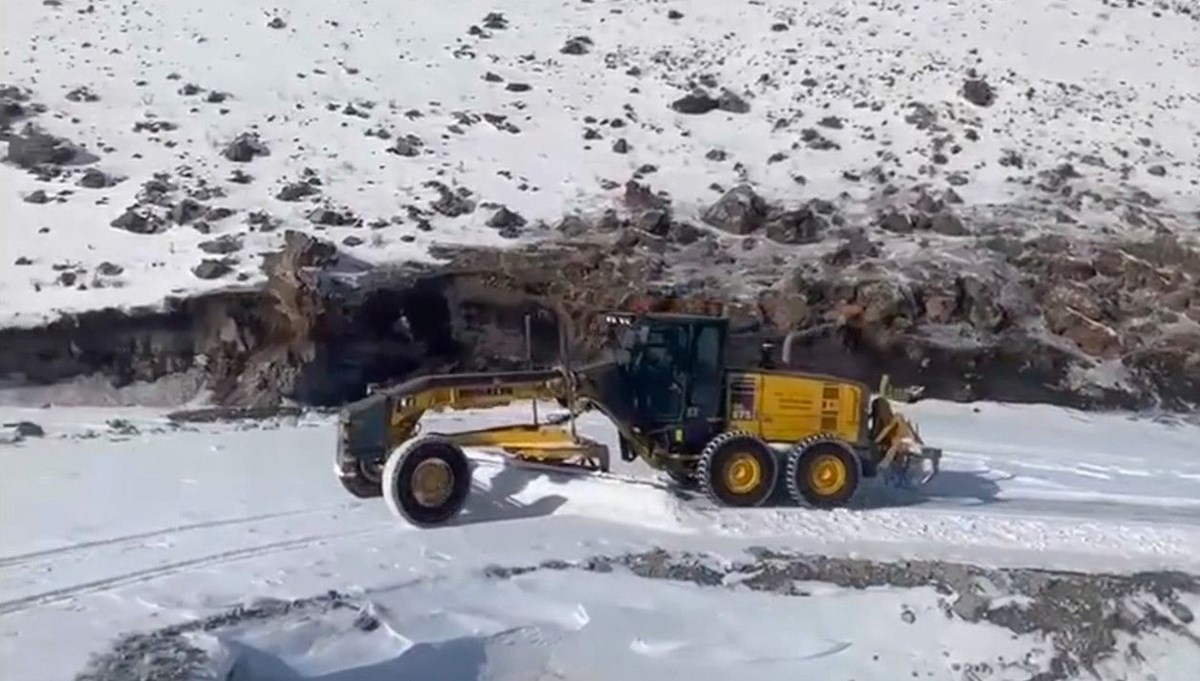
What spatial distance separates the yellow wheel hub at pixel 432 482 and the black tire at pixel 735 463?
2.31 m

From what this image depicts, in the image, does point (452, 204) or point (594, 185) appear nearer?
point (452, 204)

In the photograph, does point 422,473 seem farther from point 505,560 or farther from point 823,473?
point 823,473

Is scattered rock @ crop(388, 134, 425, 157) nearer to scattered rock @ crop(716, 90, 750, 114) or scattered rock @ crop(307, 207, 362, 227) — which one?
scattered rock @ crop(307, 207, 362, 227)

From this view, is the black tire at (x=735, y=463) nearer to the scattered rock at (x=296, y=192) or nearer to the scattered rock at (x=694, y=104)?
the scattered rock at (x=296, y=192)

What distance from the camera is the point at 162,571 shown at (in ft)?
42.6

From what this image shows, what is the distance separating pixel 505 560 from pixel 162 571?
2.65 metres

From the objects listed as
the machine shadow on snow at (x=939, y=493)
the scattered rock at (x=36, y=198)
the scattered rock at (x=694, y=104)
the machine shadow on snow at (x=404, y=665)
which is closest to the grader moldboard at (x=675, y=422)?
the machine shadow on snow at (x=939, y=493)

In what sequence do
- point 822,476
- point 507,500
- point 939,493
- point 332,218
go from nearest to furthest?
point 507,500 < point 822,476 < point 939,493 < point 332,218

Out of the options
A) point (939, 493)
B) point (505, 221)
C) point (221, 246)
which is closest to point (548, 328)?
point (505, 221)

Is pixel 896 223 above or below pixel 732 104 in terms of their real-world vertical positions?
below

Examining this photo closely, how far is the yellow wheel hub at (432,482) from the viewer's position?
46.4 ft

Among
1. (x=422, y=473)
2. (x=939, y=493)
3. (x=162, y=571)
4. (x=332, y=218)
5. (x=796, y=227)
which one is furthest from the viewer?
(x=796, y=227)

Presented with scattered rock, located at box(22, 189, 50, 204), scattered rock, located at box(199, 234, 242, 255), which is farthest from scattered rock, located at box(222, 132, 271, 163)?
scattered rock, located at box(199, 234, 242, 255)

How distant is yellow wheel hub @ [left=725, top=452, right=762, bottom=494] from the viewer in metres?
15.0
